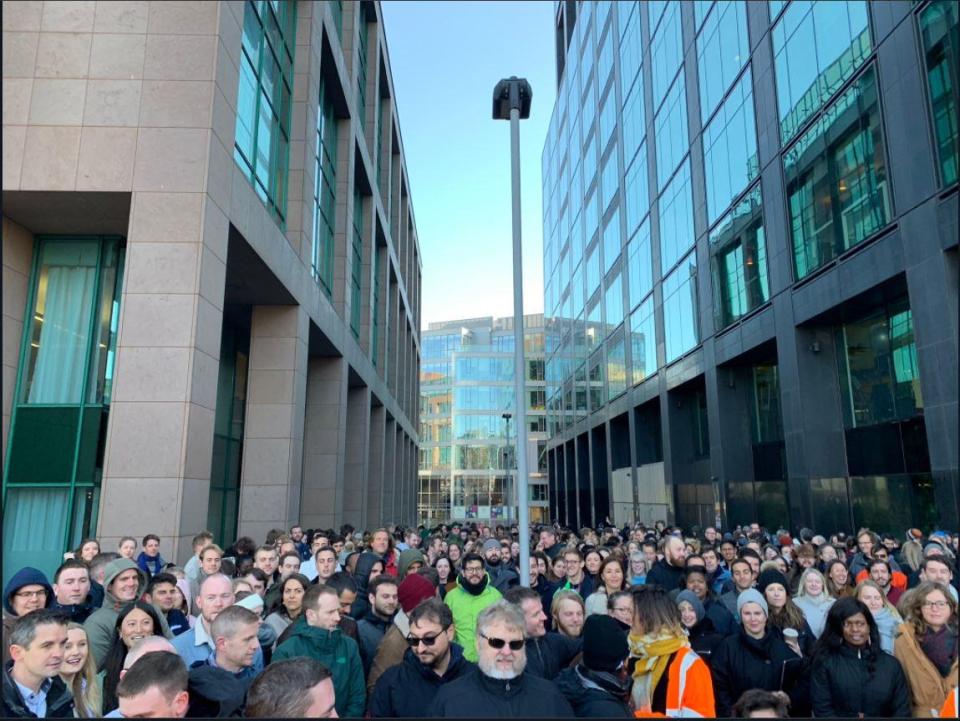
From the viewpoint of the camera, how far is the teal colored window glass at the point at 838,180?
1848 cm

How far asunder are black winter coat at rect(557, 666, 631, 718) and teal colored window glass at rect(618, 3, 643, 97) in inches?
1692

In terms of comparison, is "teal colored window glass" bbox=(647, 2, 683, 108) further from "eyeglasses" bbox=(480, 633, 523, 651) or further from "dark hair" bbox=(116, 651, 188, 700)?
"dark hair" bbox=(116, 651, 188, 700)

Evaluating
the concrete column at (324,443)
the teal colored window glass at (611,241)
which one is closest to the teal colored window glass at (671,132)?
the teal colored window glass at (611,241)

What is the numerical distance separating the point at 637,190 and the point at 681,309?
11.1m

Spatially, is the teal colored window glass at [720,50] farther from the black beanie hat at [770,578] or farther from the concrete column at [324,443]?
the black beanie hat at [770,578]

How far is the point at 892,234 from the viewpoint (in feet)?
57.4

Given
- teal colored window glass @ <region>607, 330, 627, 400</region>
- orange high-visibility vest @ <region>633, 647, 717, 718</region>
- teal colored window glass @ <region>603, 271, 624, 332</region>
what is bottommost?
orange high-visibility vest @ <region>633, 647, 717, 718</region>

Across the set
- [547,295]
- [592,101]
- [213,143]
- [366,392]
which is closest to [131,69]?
[213,143]

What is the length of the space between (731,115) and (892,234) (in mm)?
12541

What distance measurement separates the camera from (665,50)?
118 ft

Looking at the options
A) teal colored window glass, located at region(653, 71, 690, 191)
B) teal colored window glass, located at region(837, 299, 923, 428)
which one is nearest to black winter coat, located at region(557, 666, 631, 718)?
teal colored window glass, located at region(837, 299, 923, 428)

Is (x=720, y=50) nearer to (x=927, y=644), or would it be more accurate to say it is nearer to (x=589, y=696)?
(x=927, y=644)

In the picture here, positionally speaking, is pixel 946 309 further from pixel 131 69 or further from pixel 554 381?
pixel 554 381

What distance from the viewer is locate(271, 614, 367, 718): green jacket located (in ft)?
16.1
